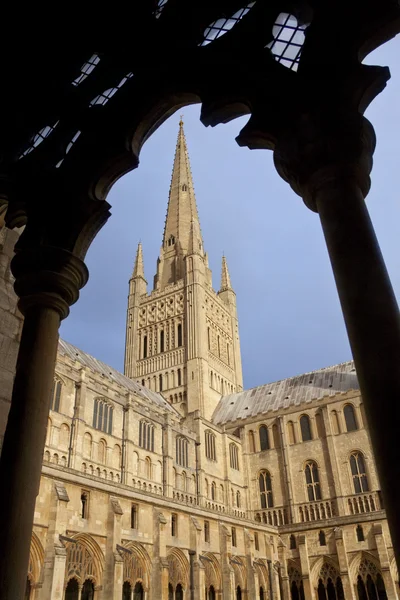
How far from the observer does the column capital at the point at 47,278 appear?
19.0ft

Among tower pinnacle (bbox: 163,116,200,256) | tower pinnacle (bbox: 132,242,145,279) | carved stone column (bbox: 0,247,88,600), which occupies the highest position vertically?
tower pinnacle (bbox: 163,116,200,256)

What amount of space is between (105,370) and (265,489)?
18.3 meters

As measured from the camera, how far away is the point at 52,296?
5816mm

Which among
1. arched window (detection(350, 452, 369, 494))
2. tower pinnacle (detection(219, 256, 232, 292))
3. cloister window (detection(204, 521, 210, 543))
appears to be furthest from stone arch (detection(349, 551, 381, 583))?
tower pinnacle (detection(219, 256, 232, 292))

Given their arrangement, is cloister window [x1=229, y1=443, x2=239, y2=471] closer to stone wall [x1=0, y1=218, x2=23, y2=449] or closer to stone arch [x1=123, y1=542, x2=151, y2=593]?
stone arch [x1=123, y1=542, x2=151, y2=593]

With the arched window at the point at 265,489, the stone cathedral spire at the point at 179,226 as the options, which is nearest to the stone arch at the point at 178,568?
the arched window at the point at 265,489

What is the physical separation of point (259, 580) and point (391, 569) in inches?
348

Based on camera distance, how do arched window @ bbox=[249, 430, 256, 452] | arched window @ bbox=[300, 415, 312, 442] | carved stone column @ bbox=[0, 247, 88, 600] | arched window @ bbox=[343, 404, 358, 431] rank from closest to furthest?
1. carved stone column @ bbox=[0, 247, 88, 600]
2. arched window @ bbox=[343, 404, 358, 431]
3. arched window @ bbox=[300, 415, 312, 442]
4. arched window @ bbox=[249, 430, 256, 452]

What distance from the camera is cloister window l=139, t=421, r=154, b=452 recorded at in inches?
1522

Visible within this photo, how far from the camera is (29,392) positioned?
518 centimetres

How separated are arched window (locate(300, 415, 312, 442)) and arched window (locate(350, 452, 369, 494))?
14.2 feet

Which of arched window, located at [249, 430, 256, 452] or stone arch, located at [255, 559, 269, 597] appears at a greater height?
arched window, located at [249, 430, 256, 452]

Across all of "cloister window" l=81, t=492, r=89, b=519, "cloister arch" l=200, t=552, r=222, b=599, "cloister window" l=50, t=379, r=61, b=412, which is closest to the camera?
"cloister window" l=81, t=492, r=89, b=519

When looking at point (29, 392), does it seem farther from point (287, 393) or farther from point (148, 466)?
point (287, 393)
